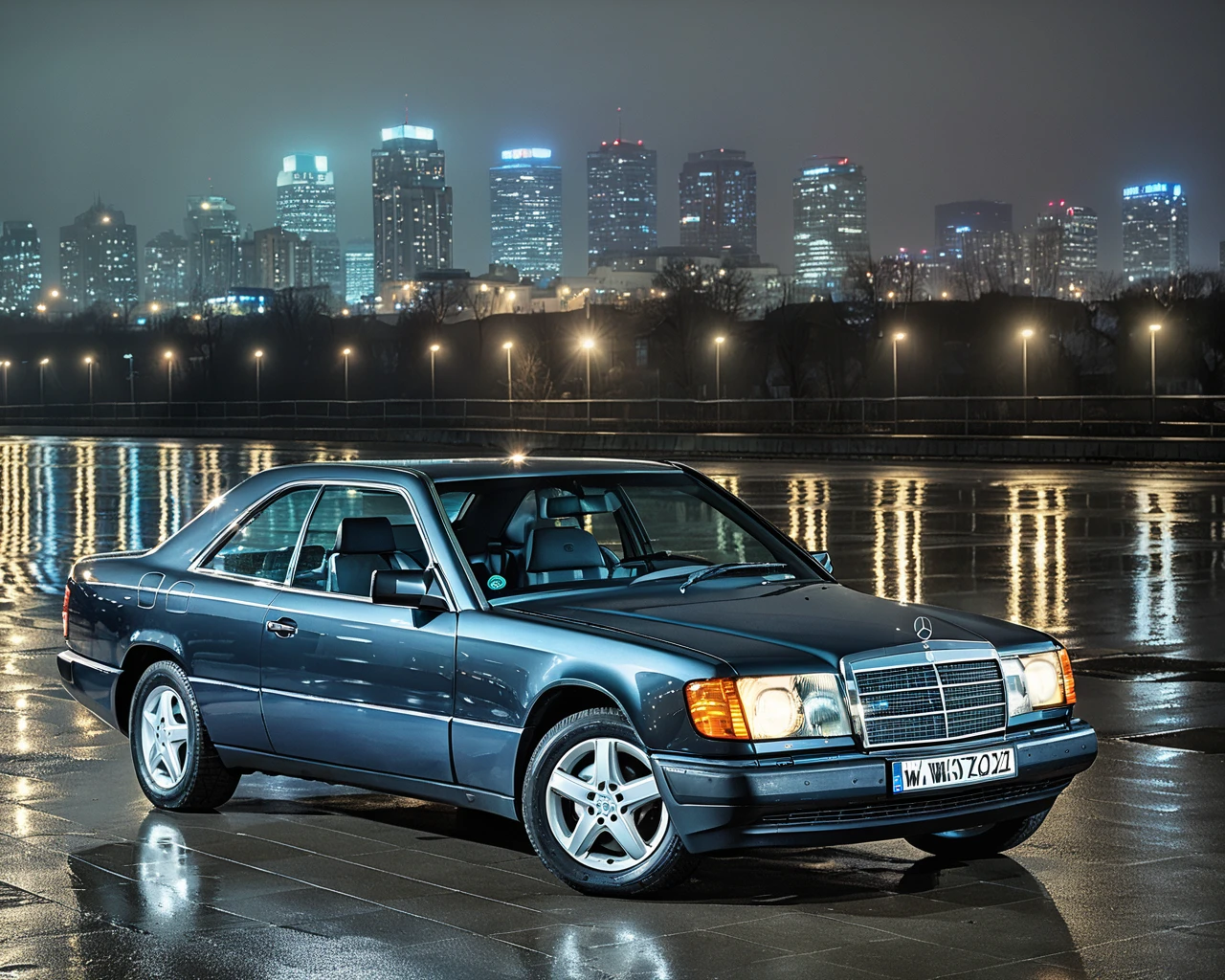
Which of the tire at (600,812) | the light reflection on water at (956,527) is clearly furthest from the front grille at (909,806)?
the light reflection on water at (956,527)

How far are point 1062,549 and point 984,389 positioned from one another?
100526 millimetres

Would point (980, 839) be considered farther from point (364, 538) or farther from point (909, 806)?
point (364, 538)

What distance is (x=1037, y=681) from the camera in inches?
247

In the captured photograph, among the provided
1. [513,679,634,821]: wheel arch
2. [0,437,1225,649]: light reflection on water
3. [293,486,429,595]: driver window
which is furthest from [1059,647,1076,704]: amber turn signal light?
[0,437,1225,649]: light reflection on water

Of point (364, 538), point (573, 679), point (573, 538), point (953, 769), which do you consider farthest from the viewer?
point (364, 538)

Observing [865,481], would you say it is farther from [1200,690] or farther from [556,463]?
[556,463]

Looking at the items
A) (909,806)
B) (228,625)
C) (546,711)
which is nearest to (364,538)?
(228,625)

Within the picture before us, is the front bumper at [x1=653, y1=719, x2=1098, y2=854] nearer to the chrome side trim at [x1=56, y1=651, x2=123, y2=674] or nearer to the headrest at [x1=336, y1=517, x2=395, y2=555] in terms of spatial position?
the headrest at [x1=336, y1=517, x2=395, y2=555]

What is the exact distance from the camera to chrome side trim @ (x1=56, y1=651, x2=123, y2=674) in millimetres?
7969

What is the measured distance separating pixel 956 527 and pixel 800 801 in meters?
20.3

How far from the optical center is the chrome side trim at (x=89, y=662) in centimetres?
797

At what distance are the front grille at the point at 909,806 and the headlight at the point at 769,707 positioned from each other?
0.25 meters

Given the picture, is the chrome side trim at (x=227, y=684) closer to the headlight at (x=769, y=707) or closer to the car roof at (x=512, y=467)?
the car roof at (x=512, y=467)

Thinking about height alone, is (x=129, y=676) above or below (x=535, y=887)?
above
